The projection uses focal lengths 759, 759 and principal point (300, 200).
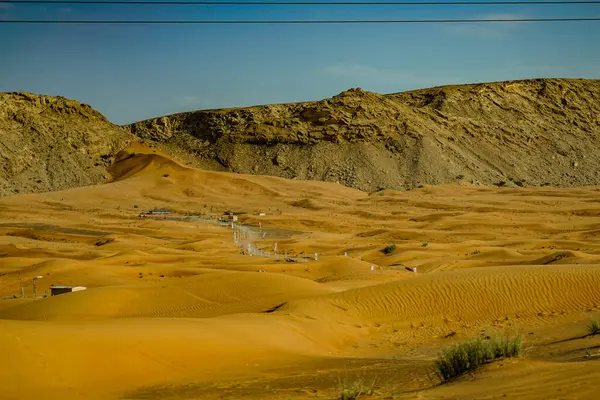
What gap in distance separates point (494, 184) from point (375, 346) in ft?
266

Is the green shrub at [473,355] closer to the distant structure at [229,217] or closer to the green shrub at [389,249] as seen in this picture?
the green shrub at [389,249]

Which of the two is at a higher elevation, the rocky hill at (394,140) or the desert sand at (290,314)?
the rocky hill at (394,140)

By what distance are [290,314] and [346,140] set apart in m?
79.0

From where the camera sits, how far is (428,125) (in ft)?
332

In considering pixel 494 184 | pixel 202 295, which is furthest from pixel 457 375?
pixel 494 184

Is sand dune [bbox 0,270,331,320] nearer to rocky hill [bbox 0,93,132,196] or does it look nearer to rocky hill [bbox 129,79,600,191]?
rocky hill [bbox 0,93,132,196]

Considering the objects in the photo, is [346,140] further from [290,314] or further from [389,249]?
[290,314]

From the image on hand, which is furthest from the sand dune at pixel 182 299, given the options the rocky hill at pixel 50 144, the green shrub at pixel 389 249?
the rocky hill at pixel 50 144

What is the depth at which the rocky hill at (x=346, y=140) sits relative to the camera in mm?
82875

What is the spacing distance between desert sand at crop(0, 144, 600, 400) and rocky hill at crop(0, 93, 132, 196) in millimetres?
31066

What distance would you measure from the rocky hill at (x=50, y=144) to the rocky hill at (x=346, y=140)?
14 cm

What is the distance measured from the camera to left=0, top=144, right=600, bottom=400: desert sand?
948 centimetres

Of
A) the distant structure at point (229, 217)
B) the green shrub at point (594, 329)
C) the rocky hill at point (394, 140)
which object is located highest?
the rocky hill at point (394, 140)

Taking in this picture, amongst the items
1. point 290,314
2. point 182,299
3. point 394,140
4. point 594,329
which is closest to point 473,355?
point 594,329
